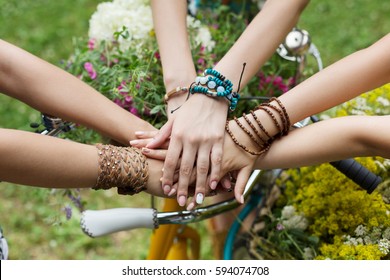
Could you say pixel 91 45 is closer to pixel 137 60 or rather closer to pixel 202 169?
pixel 137 60

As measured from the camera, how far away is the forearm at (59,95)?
1187mm

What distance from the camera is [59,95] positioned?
121 centimetres

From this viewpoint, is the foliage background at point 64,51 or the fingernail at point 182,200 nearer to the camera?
the fingernail at point 182,200

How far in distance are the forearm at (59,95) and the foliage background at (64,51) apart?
1.38 meters

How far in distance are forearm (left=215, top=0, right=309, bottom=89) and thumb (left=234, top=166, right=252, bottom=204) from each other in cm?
21

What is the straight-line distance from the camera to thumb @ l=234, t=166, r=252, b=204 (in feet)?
3.94

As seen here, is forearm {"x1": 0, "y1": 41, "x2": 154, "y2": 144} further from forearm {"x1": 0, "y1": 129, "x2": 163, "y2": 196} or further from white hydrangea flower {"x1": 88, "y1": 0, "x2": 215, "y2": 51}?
white hydrangea flower {"x1": 88, "y1": 0, "x2": 215, "y2": 51}

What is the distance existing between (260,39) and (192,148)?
1.08 feet

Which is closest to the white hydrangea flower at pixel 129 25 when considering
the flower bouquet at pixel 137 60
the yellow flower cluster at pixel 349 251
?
the flower bouquet at pixel 137 60

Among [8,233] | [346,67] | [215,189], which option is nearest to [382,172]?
[346,67]

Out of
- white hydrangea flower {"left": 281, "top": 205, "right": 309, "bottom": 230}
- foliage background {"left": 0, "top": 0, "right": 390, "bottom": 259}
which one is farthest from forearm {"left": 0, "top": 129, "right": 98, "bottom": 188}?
foliage background {"left": 0, "top": 0, "right": 390, "bottom": 259}

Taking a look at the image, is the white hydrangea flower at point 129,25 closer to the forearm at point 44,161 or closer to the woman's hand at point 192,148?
the woman's hand at point 192,148

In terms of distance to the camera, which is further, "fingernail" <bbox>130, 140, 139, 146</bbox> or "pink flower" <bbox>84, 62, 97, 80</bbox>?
"pink flower" <bbox>84, 62, 97, 80</bbox>

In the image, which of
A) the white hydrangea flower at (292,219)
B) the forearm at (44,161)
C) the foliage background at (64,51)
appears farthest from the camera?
the foliage background at (64,51)
